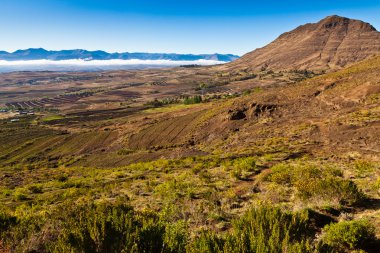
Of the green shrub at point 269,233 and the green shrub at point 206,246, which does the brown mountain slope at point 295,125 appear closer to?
the green shrub at point 269,233

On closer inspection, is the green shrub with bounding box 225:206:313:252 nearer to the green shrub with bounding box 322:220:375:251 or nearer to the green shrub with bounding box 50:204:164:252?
the green shrub with bounding box 322:220:375:251

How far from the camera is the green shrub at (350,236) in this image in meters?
9.10

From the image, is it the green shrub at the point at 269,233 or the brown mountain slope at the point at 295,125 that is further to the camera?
the brown mountain slope at the point at 295,125

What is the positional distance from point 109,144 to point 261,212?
56.5 metres

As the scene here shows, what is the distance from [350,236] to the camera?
911 centimetres

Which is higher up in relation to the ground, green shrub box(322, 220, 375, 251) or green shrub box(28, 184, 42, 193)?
green shrub box(322, 220, 375, 251)

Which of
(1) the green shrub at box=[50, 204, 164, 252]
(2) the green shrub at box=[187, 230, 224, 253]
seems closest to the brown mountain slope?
(2) the green shrub at box=[187, 230, 224, 253]

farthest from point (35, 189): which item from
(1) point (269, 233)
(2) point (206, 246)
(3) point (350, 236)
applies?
(3) point (350, 236)

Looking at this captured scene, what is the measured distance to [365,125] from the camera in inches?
1325

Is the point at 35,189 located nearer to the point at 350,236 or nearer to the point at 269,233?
the point at 269,233

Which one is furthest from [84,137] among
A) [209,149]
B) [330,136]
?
[330,136]

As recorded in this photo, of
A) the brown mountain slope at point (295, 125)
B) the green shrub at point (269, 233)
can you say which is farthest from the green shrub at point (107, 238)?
the brown mountain slope at point (295, 125)

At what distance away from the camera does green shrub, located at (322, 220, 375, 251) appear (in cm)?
910

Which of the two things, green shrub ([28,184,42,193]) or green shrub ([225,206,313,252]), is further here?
green shrub ([28,184,42,193])
